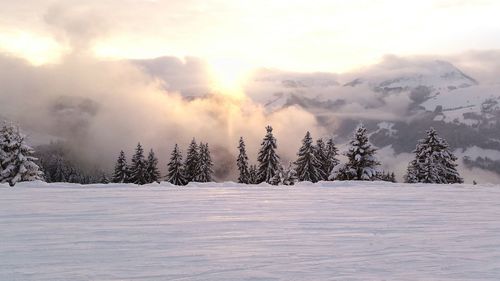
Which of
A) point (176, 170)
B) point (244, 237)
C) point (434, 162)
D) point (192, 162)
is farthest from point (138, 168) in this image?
point (244, 237)

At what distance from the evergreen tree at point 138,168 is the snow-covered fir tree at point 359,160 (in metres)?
27.2

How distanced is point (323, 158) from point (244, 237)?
54.1m

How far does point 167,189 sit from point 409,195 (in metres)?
8.31

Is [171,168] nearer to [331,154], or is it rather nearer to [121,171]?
[121,171]

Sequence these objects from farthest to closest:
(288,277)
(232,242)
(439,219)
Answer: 1. (439,219)
2. (232,242)
3. (288,277)

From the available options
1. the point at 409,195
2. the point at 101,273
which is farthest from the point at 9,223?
the point at 409,195

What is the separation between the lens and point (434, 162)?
45.2m

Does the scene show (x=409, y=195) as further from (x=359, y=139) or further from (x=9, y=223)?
(x=359, y=139)

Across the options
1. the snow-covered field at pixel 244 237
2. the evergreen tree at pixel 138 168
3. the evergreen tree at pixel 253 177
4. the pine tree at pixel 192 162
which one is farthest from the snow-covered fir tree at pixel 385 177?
the evergreen tree at pixel 138 168

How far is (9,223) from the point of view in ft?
30.6

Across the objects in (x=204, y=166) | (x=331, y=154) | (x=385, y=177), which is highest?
(x=331, y=154)

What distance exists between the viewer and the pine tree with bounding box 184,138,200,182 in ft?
199

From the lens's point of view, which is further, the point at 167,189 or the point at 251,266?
the point at 167,189

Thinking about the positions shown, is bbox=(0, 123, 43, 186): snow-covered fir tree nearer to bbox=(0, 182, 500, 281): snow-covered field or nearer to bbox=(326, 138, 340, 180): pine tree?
bbox=(0, 182, 500, 281): snow-covered field
